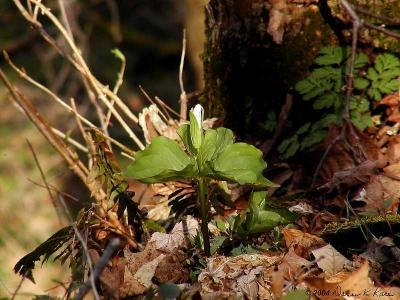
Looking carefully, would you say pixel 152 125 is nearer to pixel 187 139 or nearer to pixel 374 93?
pixel 187 139

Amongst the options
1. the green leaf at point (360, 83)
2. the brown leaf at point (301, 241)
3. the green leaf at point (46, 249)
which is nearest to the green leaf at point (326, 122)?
the green leaf at point (360, 83)

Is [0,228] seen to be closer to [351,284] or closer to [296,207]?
[296,207]

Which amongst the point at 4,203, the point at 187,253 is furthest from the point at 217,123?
the point at 4,203

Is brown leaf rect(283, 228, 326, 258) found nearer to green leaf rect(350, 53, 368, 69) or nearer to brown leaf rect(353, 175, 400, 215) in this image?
brown leaf rect(353, 175, 400, 215)

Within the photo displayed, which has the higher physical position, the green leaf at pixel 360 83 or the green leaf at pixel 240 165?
the green leaf at pixel 240 165

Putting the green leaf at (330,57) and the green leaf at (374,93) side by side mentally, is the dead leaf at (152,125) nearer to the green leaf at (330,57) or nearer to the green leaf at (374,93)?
the green leaf at (330,57)

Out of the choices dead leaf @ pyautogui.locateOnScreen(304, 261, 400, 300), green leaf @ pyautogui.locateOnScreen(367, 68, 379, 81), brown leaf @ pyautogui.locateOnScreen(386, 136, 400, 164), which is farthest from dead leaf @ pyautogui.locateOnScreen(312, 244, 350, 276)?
green leaf @ pyautogui.locateOnScreen(367, 68, 379, 81)

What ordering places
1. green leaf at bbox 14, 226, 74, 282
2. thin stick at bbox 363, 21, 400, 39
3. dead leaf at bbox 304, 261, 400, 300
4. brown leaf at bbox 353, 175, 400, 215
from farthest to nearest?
thin stick at bbox 363, 21, 400, 39
brown leaf at bbox 353, 175, 400, 215
green leaf at bbox 14, 226, 74, 282
dead leaf at bbox 304, 261, 400, 300
